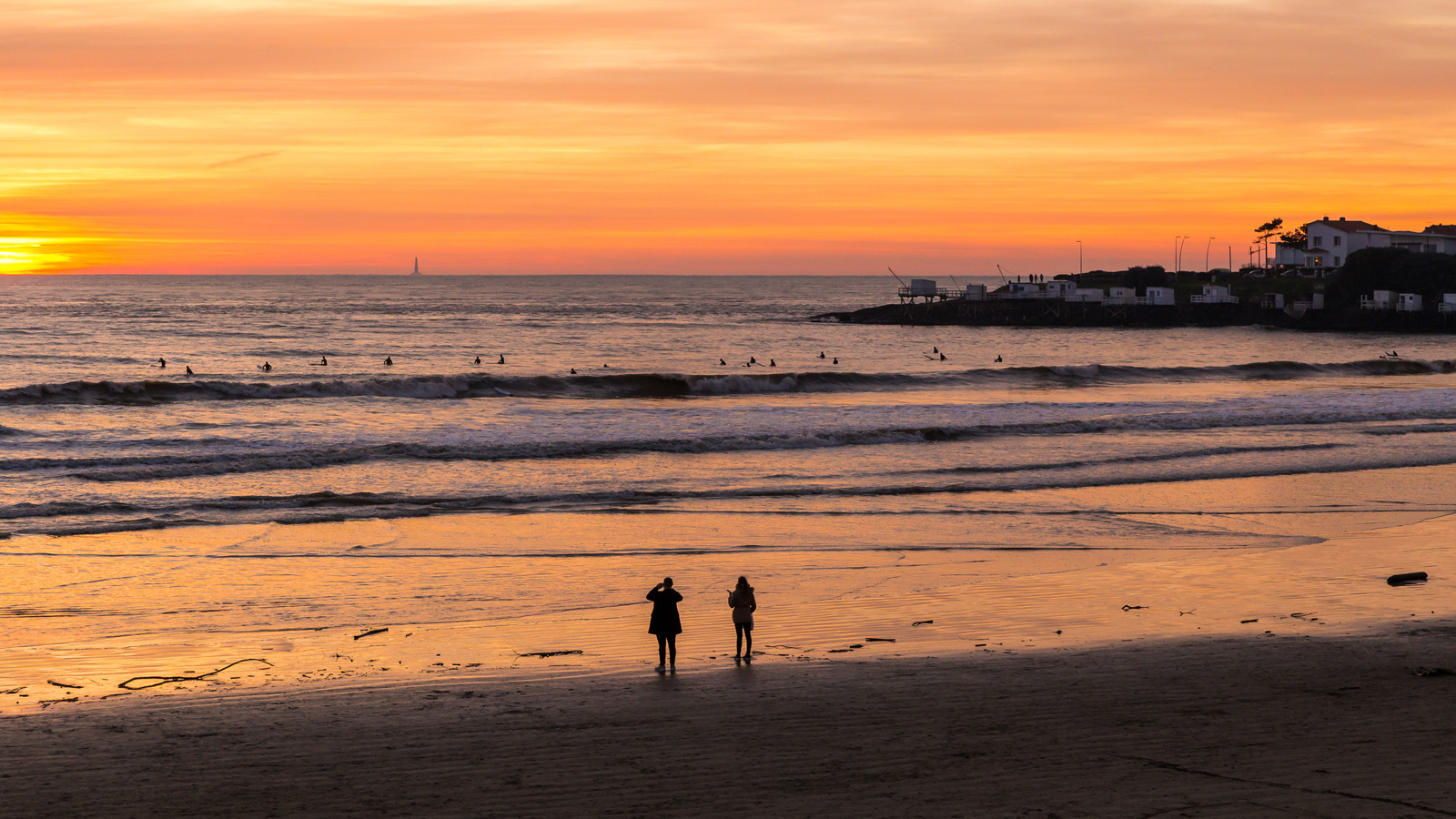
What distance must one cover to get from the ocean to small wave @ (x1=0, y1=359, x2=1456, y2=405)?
0.70ft

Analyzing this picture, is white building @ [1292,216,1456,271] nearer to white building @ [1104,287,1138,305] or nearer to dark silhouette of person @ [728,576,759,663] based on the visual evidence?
white building @ [1104,287,1138,305]

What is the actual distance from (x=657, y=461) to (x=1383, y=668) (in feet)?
63.6

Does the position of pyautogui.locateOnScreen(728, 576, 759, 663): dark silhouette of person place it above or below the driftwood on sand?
above

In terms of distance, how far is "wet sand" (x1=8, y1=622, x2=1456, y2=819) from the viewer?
853 centimetres

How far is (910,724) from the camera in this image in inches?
408

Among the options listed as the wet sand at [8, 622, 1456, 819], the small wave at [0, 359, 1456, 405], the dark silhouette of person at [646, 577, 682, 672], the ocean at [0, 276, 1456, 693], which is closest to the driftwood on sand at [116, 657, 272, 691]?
the wet sand at [8, 622, 1456, 819]

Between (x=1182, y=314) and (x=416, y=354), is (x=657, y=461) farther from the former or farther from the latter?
(x=1182, y=314)

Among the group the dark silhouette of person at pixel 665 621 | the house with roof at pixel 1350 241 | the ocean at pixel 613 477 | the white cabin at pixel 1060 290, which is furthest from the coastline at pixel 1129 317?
the dark silhouette of person at pixel 665 621

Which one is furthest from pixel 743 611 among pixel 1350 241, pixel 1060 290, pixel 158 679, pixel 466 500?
pixel 1350 241

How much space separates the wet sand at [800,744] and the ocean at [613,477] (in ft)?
11.0

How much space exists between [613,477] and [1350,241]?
108601mm

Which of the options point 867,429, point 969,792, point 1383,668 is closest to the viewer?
point 969,792

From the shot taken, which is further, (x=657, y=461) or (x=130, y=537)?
(x=657, y=461)

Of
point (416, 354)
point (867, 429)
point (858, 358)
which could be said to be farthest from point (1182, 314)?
point (867, 429)
